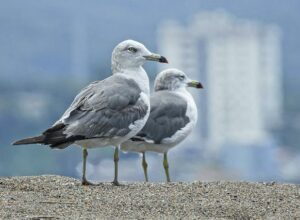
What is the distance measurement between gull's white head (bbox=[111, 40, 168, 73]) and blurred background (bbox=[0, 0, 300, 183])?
152ft

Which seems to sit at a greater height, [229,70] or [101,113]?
[229,70]

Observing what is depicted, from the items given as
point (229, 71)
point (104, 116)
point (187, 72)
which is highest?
point (229, 71)

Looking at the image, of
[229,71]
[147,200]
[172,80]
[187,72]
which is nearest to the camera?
[147,200]

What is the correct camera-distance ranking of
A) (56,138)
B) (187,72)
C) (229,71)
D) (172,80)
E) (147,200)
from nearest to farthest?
(147,200), (56,138), (172,80), (187,72), (229,71)

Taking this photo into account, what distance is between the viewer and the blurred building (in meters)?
105

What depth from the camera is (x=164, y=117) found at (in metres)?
8.31

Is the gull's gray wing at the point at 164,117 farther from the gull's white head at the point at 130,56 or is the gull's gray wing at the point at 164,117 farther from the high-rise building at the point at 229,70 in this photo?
the high-rise building at the point at 229,70

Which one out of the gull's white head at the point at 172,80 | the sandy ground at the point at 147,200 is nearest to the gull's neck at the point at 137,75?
the sandy ground at the point at 147,200

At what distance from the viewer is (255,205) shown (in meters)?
6.10

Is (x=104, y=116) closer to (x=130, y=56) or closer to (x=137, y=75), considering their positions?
(x=137, y=75)

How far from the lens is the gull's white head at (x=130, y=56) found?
7.48 meters

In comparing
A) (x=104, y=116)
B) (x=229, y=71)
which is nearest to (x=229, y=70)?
(x=229, y=71)

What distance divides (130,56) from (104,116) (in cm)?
59

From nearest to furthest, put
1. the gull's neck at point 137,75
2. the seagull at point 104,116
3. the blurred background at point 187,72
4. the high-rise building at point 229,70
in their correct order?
the seagull at point 104,116, the gull's neck at point 137,75, the blurred background at point 187,72, the high-rise building at point 229,70
